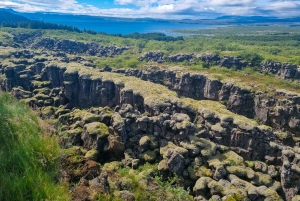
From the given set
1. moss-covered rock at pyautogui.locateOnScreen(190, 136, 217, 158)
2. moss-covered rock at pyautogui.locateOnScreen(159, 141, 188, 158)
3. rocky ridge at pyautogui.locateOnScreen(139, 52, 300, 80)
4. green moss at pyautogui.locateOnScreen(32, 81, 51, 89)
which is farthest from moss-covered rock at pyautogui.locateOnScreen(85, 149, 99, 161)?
rocky ridge at pyautogui.locateOnScreen(139, 52, 300, 80)

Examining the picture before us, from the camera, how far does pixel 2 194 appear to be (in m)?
7.56

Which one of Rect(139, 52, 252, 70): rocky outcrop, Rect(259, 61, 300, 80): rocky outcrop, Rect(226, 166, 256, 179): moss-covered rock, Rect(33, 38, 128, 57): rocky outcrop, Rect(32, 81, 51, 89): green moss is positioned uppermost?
Rect(33, 38, 128, 57): rocky outcrop

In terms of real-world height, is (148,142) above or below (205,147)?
below

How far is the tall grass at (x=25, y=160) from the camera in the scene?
25.3 ft

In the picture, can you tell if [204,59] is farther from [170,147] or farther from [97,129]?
[170,147]

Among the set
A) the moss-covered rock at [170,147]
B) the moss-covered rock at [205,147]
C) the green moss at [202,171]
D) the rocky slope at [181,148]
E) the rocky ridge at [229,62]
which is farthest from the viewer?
the rocky ridge at [229,62]

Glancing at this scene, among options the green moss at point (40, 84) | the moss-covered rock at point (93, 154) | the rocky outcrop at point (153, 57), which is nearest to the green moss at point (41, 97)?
the green moss at point (40, 84)

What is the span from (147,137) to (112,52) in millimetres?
117039

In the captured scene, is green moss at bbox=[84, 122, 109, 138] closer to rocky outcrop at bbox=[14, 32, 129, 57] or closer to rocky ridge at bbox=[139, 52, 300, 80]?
rocky ridge at bbox=[139, 52, 300, 80]

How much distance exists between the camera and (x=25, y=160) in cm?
870

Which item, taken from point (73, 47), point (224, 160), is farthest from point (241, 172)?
point (73, 47)

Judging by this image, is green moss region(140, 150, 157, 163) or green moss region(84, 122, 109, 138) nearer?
green moss region(140, 150, 157, 163)

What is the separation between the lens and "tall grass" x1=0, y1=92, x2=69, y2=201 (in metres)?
7.71

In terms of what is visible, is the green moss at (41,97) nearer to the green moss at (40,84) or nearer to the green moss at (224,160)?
the green moss at (40,84)
